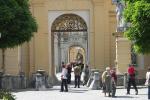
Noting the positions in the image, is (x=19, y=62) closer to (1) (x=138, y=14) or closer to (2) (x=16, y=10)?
(2) (x=16, y=10)

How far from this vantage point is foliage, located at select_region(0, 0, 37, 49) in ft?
79.4

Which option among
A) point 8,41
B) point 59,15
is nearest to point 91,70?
point 59,15

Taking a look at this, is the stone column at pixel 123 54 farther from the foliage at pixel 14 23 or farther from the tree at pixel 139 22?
the tree at pixel 139 22

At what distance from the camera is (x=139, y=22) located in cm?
2273

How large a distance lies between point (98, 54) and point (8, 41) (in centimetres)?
1388

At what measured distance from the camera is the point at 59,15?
3888 cm

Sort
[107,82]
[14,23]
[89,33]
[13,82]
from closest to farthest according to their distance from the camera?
[14,23] → [107,82] → [13,82] → [89,33]

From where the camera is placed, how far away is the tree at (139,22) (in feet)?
73.7

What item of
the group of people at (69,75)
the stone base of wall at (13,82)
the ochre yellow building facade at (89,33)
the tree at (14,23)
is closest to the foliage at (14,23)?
the tree at (14,23)

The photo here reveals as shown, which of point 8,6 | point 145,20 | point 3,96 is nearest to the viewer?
point 3,96

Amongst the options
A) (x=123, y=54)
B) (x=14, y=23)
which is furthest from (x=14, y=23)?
(x=123, y=54)

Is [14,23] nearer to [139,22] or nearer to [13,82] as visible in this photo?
[139,22]

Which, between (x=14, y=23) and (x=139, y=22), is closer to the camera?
(x=139, y=22)

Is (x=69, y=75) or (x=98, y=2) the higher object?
(x=98, y=2)
